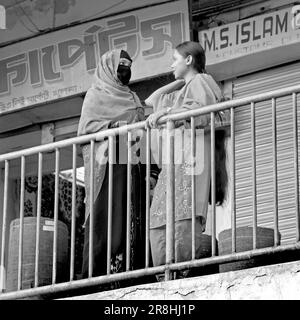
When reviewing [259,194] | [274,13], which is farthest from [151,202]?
[274,13]

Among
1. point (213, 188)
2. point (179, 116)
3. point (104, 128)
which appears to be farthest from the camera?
point (104, 128)

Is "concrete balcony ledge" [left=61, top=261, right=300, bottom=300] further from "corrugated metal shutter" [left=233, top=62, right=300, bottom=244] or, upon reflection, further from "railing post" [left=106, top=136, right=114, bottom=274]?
"corrugated metal shutter" [left=233, top=62, right=300, bottom=244]

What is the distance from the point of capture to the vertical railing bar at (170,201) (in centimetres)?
887

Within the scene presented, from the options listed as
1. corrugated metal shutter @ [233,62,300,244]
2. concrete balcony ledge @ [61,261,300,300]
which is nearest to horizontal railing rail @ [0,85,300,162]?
concrete balcony ledge @ [61,261,300,300]

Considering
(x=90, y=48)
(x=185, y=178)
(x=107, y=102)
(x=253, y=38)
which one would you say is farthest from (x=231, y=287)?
(x=90, y=48)

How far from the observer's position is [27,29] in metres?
12.2

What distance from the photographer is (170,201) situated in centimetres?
896

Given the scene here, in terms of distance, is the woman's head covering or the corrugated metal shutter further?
the corrugated metal shutter

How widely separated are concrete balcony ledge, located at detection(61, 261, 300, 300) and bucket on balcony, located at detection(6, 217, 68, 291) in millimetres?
897

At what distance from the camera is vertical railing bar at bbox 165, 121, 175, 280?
29.1 feet

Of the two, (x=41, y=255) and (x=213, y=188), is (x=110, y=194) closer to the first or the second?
(x=213, y=188)

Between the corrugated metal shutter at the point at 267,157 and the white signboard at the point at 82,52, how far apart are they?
2.53 feet

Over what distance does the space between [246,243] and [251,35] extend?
2.73 m
